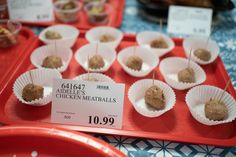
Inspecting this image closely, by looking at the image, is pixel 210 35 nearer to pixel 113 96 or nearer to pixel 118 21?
pixel 118 21

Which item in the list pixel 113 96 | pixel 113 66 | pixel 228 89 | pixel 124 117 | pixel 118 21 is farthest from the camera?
pixel 118 21

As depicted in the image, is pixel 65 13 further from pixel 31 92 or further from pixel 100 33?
pixel 31 92

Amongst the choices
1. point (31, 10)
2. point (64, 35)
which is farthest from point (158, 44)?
point (31, 10)

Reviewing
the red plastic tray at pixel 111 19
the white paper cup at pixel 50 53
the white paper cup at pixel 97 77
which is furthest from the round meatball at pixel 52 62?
the red plastic tray at pixel 111 19

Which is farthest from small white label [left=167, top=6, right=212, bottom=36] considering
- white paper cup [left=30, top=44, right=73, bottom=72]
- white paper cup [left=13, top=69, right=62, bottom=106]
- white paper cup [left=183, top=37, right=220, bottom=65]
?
white paper cup [left=13, top=69, right=62, bottom=106]

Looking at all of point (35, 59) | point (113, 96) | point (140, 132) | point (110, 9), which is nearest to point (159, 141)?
point (140, 132)
